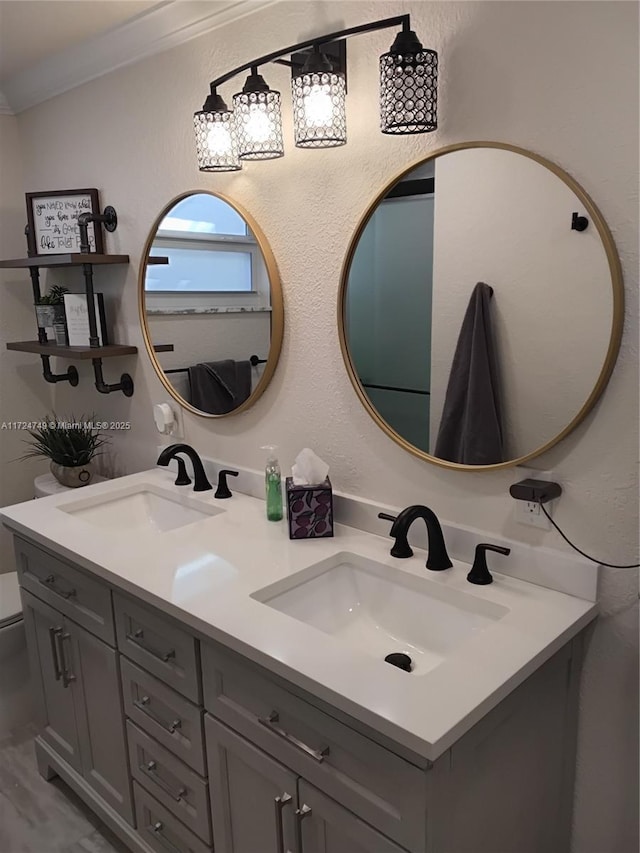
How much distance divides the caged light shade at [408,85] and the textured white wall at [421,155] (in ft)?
0.26

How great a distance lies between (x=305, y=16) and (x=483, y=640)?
1.51 m

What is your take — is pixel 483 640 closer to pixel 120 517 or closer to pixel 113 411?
pixel 120 517

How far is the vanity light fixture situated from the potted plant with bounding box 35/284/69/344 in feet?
Answer: 3.43

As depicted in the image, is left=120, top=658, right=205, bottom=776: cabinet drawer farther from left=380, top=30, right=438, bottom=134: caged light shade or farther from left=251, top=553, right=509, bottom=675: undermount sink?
left=380, top=30, right=438, bottom=134: caged light shade

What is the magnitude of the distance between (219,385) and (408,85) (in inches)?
41.9

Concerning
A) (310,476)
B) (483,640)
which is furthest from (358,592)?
(483,640)

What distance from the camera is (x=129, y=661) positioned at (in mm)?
1653

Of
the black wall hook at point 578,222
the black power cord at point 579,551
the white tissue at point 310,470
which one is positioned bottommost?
the black power cord at point 579,551

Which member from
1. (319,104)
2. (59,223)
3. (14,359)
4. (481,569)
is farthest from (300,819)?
(14,359)

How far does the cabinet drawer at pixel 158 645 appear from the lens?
57.1 inches

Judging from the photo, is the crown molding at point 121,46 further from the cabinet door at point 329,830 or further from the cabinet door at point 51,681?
the cabinet door at point 329,830

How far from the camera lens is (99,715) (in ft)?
6.03

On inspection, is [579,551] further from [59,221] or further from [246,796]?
[59,221]

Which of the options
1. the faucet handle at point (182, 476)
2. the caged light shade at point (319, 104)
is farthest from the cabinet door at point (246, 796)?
the caged light shade at point (319, 104)
